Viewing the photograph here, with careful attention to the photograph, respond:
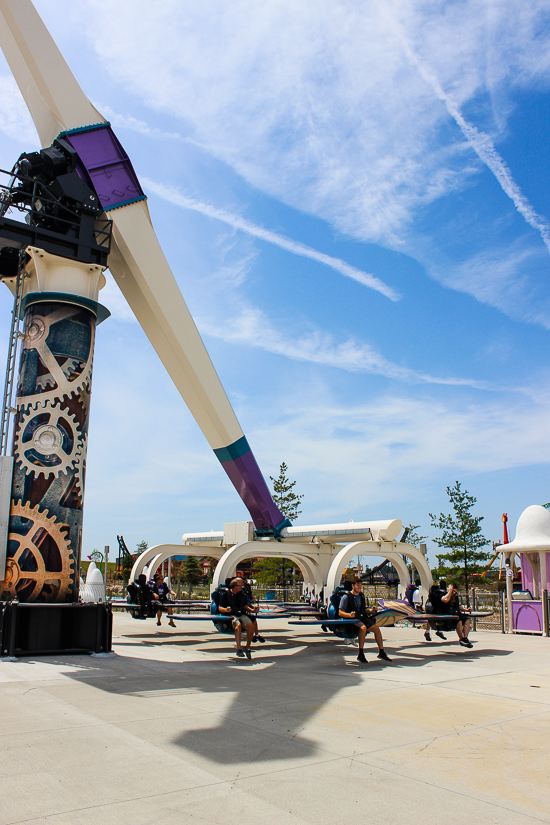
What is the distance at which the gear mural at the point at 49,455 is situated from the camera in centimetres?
1042

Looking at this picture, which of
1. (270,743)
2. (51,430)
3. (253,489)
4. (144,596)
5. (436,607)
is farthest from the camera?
(253,489)

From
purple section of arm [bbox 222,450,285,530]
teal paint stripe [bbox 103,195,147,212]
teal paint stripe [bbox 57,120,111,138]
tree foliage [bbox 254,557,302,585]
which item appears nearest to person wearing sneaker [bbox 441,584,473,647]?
purple section of arm [bbox 222,450,285,530]

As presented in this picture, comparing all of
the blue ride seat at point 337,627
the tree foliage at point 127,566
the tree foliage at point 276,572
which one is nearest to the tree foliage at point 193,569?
the tree foliage at point 127,566

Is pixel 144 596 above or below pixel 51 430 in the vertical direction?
below

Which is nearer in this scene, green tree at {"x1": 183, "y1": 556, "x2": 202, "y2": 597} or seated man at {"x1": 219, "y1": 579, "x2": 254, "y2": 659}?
seated man at {"x1": 219, "y1": 579, "x2": 254, "y2": 659}

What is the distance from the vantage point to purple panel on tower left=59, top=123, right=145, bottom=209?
12.1 meters

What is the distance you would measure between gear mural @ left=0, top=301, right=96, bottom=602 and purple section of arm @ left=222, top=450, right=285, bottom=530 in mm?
5432

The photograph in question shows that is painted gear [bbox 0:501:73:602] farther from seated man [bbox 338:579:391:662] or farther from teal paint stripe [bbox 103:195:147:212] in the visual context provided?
teal paint stripe [bbox 103:195:147:212]

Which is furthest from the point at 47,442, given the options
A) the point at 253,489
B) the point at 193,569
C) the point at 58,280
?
the point at 193,569

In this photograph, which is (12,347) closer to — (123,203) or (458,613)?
(123,203)

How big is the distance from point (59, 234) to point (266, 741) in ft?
31.8

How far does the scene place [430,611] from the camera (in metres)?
13.6

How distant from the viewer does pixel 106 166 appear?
12.4 meters

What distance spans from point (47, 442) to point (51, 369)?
1.37 metres
